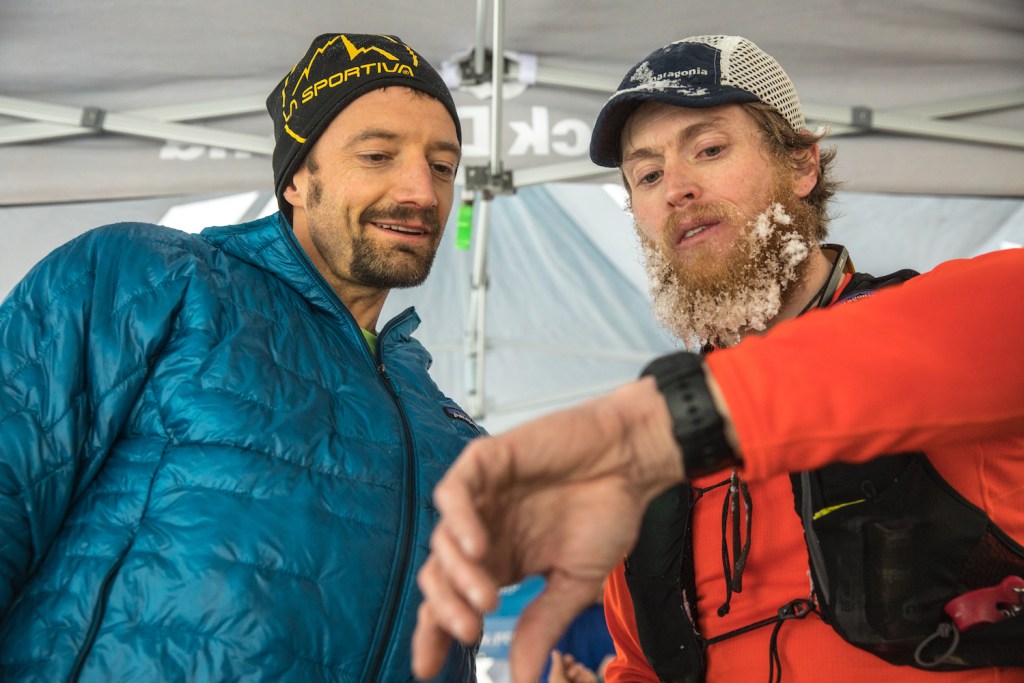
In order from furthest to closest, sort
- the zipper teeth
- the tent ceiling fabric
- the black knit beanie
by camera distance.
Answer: the tent ceiling fabric → the black knit beanie → the zipper teeth

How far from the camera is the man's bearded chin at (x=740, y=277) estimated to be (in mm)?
1779

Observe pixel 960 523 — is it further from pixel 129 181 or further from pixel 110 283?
pixel 129 181

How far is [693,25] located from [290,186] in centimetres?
183

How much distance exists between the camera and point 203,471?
1.35 m

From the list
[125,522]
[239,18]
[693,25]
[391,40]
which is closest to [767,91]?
[391,40]

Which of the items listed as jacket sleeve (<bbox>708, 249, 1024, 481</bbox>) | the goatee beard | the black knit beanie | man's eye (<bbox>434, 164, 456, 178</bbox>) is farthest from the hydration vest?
the black knit beanie

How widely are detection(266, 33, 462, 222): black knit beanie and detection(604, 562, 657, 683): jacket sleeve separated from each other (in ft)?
4.19

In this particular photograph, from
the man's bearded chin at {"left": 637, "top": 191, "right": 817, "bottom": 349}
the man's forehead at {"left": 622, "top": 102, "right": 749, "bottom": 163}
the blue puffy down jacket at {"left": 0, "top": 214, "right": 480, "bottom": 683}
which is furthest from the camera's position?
the man's forehead at {"left": 622, "top": 102, "right": 749, "bottom": 163}

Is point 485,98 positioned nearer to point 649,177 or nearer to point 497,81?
point 497,81

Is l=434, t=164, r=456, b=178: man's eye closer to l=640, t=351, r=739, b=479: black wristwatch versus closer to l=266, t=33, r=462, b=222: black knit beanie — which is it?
l=266, t=33, r=462, b=222: black knit beanie

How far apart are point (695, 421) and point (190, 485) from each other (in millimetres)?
888

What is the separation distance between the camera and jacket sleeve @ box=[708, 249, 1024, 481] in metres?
0.86

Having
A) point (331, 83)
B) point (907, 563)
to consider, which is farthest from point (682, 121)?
point (907, 563)

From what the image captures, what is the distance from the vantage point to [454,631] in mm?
648
